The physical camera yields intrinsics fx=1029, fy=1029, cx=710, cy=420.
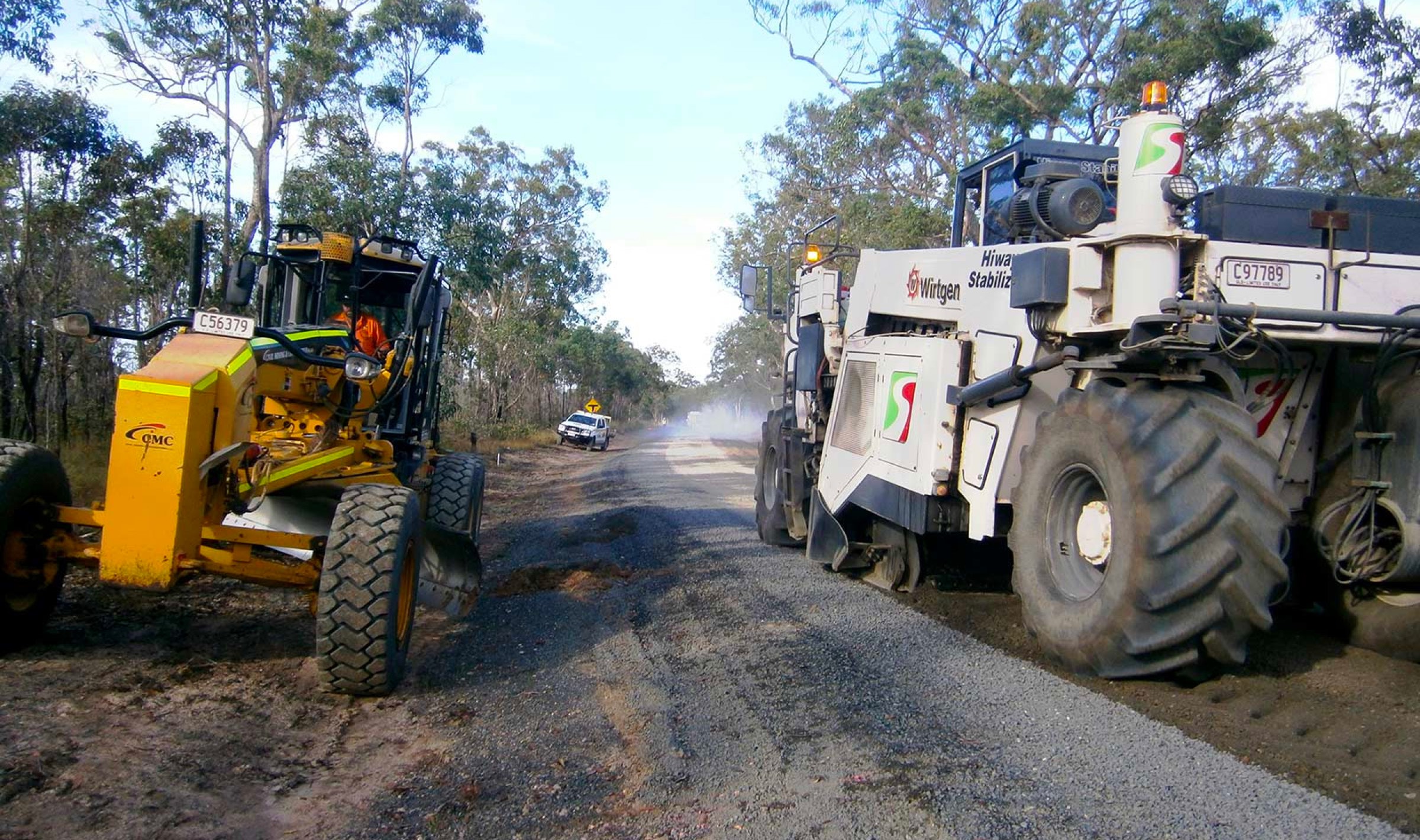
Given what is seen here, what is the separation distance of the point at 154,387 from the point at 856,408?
509cm

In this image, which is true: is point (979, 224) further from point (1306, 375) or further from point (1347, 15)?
point (1347, 15)

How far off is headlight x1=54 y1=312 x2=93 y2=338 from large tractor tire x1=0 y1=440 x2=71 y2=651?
2.12 feet

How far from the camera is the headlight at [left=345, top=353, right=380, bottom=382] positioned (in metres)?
5.66

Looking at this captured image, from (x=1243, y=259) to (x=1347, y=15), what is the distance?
1899 centimetres

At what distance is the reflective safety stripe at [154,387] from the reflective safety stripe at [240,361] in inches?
13.4

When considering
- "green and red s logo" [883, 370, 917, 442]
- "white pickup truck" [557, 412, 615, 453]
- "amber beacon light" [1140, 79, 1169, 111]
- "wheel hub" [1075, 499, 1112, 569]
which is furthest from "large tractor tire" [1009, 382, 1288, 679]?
"white pickup truck" [557, 412, 615, 453]

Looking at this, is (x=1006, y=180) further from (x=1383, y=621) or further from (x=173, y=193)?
(x=173, y=193)

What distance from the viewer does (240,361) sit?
523 cm

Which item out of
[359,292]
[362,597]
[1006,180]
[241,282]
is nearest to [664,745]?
[362,597]

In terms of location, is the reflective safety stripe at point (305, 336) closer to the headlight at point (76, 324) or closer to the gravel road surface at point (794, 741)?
the headlight at point (76, 324)

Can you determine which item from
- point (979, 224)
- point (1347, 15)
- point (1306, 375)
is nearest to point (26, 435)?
point (979, 224)

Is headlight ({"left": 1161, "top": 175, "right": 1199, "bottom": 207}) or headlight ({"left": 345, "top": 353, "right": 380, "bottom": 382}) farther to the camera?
headlight ({"left": 345, "top": 353, "right": 380, "bottom": 382})

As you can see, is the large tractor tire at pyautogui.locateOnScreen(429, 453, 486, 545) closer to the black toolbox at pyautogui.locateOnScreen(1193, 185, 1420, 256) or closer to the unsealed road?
the unsealed road

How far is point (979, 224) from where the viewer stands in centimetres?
811
